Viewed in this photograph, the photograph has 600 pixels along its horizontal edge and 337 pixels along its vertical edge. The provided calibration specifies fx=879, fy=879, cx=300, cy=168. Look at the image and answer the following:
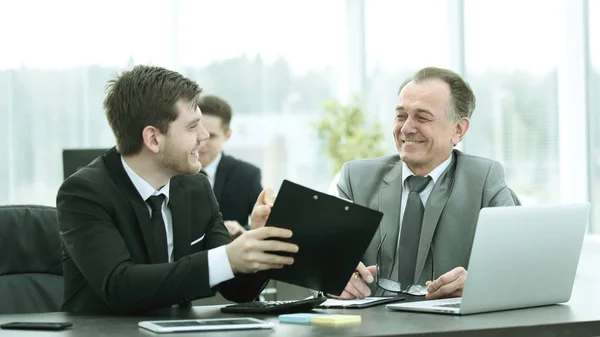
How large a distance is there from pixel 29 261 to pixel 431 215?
1.29 m

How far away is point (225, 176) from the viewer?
16.8ft

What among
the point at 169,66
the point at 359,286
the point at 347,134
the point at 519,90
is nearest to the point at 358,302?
the point at 359,286

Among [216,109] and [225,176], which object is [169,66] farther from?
[225,176]

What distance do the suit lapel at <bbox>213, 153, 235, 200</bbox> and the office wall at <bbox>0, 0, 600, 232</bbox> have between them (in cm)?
204

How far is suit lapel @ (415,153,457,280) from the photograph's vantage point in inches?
113

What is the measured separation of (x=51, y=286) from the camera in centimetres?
273

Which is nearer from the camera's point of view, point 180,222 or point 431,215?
point 180,222

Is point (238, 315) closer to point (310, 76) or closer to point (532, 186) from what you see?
point (532, 186)

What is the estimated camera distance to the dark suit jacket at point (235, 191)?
16.8ft

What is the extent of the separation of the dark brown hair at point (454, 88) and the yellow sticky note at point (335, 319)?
1221mm

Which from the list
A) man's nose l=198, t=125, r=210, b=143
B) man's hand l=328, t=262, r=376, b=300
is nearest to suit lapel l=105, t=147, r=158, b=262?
man's nose l=198, t=125, r=210, b=143

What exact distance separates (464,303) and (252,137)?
5782mm

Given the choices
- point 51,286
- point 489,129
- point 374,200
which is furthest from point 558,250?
point 489,129

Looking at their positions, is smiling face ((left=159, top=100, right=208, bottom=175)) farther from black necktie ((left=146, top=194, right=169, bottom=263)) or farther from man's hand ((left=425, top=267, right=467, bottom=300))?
man's hand ((left=425, top=267, right=467, bottom=300))
